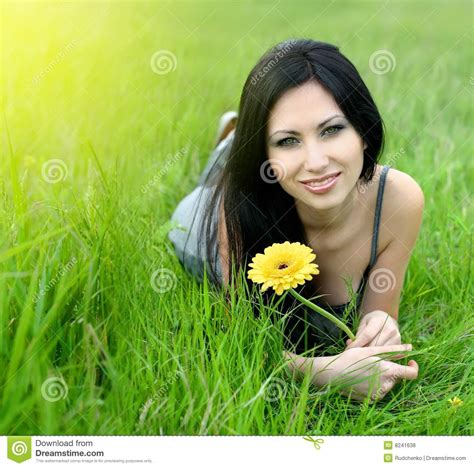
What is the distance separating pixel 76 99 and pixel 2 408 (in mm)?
741

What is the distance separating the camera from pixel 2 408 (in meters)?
0.95

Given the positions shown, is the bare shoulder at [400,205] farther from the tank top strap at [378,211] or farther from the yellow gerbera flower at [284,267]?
the yellow gerbera flower at [284,267]

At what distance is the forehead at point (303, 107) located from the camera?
1148mm

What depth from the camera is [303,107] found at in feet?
3.78

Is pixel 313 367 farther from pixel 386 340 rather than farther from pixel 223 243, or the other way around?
pixel 223 243

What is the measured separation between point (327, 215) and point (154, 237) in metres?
0.38

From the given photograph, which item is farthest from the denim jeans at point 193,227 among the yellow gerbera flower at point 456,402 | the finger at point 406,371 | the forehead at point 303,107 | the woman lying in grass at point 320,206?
the yellow gerbera flower at point 456,402

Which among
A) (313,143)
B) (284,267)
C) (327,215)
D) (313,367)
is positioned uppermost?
(313,143)

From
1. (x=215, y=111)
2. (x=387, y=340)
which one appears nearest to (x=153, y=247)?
(x=387, y=340)

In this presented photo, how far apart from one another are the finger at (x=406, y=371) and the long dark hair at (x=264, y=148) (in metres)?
0.20
